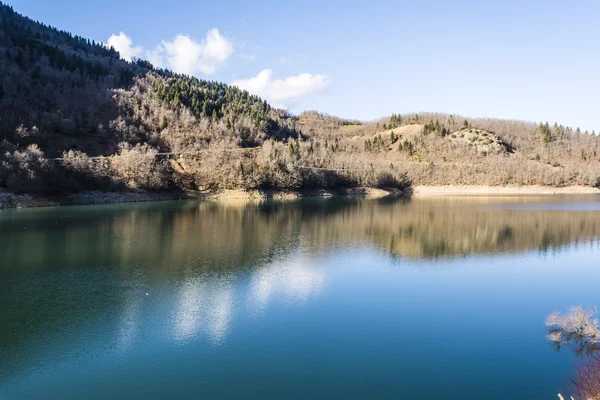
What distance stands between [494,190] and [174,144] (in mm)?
83448

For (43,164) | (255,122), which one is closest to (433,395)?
(43,164)

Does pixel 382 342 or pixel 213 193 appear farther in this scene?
pixel 213 193

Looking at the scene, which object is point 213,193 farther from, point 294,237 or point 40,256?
point 40,256

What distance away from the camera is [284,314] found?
1809 centimetres

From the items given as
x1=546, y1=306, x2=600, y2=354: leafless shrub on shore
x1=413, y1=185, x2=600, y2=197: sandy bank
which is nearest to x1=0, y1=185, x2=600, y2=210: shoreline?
x1=413, y1=185, x2=600, y2=197: sandy bank

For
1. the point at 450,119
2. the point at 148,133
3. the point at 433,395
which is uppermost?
the point at 450,119

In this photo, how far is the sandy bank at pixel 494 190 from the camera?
11925cm

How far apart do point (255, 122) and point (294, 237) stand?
98021 mm

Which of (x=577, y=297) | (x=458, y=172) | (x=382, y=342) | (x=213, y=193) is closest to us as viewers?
(x=382, y=342)

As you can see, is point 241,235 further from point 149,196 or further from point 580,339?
point 149,196

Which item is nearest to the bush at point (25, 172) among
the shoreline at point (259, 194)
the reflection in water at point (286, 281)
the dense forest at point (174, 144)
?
the dense forest at point (174, 144)

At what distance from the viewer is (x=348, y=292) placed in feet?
71.5

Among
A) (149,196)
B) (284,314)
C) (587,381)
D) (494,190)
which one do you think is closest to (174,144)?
(149,196)

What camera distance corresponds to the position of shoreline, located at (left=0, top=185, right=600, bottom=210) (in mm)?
64062
